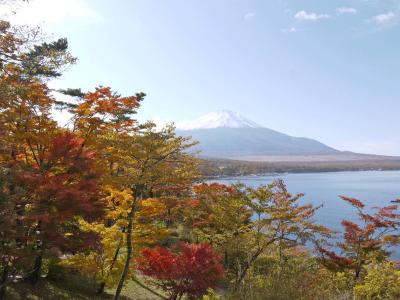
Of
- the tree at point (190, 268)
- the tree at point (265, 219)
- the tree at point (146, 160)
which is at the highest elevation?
the tree at point (146, 160)

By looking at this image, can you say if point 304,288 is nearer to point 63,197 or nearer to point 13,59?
point 63,197

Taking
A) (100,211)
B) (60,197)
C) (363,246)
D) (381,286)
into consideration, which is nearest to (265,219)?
(381,286)

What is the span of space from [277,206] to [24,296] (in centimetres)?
998

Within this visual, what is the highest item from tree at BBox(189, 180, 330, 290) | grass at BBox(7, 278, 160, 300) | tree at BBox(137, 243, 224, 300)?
tree at BBox(189, 180, 330, 290)

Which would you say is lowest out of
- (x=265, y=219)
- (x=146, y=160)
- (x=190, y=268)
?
(x=190, y=268)

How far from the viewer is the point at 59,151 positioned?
12.0 m

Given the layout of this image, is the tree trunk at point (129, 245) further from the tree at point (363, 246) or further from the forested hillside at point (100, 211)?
the tree at point (363, 246)

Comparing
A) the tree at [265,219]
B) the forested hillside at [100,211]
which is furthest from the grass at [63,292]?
the tree at [265,219]

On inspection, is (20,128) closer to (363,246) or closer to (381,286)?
(381,286)

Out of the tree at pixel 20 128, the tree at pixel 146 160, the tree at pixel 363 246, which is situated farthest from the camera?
the tree at pixel 363 246

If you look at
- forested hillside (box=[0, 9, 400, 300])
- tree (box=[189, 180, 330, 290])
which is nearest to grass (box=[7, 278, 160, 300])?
forested hillside (box=[0, 9, 400, 300])

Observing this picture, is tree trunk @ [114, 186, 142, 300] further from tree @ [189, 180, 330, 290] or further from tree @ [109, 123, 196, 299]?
tree @ [189, 180, 330, 290]

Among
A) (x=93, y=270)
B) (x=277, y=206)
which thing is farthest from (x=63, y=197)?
(x=277, y=206)

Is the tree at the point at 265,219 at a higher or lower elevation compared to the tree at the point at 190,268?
higher
